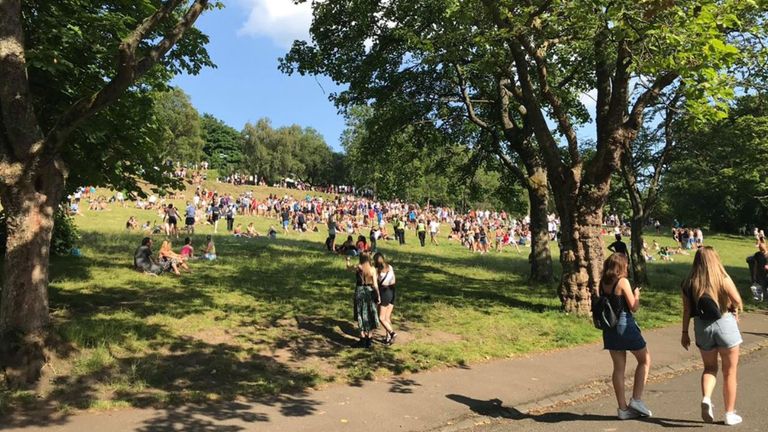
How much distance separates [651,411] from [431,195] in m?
65.6

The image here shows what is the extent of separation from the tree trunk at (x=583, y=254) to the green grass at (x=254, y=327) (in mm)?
487

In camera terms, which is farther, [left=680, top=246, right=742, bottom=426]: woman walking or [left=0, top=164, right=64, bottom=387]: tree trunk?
[left=0, top=164, right=64, bottom=387]: tree trunk

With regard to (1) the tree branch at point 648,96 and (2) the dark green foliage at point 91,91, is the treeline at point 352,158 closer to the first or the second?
(2) the dark green foliage at point 91,91

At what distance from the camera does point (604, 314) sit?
18.6 feet

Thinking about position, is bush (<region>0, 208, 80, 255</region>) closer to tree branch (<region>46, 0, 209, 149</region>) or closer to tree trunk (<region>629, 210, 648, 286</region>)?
tree branch (<region>46, 0, 209, 149</region>)

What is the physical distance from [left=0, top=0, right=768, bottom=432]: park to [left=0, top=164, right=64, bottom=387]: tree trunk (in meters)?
0.02

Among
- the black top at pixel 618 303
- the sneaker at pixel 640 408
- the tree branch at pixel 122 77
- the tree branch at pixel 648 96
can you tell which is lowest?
the sneaker at pixel 640 408

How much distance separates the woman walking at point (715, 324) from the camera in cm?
530

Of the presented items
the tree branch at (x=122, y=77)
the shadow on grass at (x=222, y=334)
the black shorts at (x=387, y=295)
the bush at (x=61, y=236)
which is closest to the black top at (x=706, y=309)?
the shadow on grass at (x=222, y=334)

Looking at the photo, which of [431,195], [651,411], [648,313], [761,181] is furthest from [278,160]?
[651,411]

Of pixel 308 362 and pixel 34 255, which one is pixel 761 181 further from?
pixel 34 255

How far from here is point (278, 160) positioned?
87.9 metres

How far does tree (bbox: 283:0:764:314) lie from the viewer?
309 inches

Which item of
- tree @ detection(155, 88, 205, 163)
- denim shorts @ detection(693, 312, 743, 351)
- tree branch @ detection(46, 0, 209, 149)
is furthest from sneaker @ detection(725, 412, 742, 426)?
tree @ detection(155, 88, 205, 163)
